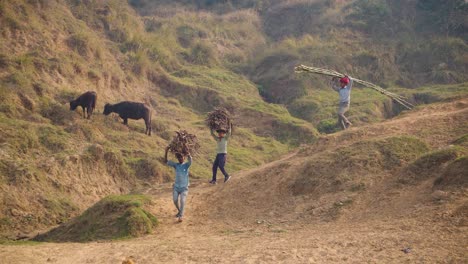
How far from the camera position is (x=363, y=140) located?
12.6 metres

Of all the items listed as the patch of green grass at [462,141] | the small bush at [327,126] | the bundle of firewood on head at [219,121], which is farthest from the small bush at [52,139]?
the small bush at [327,126]

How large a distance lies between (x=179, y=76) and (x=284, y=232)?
68.0ft

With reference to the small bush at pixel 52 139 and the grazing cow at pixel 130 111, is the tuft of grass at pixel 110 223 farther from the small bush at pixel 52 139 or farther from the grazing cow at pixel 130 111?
the grazing cow at pixel 130 111

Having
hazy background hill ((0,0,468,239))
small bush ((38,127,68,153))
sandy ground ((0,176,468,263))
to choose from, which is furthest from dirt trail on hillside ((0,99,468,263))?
small bush ((38,127,68,153))

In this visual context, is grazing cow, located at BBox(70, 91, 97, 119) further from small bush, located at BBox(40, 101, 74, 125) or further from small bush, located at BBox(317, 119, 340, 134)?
small bush, located at BBox(317, 119, 340, 134)

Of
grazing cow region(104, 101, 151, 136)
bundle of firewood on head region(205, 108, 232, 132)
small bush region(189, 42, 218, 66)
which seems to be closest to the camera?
bundle of firewood on head region(205, 108, 232, 132)

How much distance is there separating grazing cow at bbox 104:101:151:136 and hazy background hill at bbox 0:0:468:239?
15.6 inches

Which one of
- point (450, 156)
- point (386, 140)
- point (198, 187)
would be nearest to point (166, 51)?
point (198, 187)

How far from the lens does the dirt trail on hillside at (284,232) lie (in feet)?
24.7

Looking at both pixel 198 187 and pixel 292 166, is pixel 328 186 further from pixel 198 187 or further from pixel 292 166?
pixel 198 187

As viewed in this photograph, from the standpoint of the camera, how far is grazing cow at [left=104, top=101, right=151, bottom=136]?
19.4 metres

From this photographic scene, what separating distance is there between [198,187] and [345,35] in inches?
1108

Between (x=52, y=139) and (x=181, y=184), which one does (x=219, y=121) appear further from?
(x=52, y=139)

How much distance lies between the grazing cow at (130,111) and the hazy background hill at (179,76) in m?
0.40
